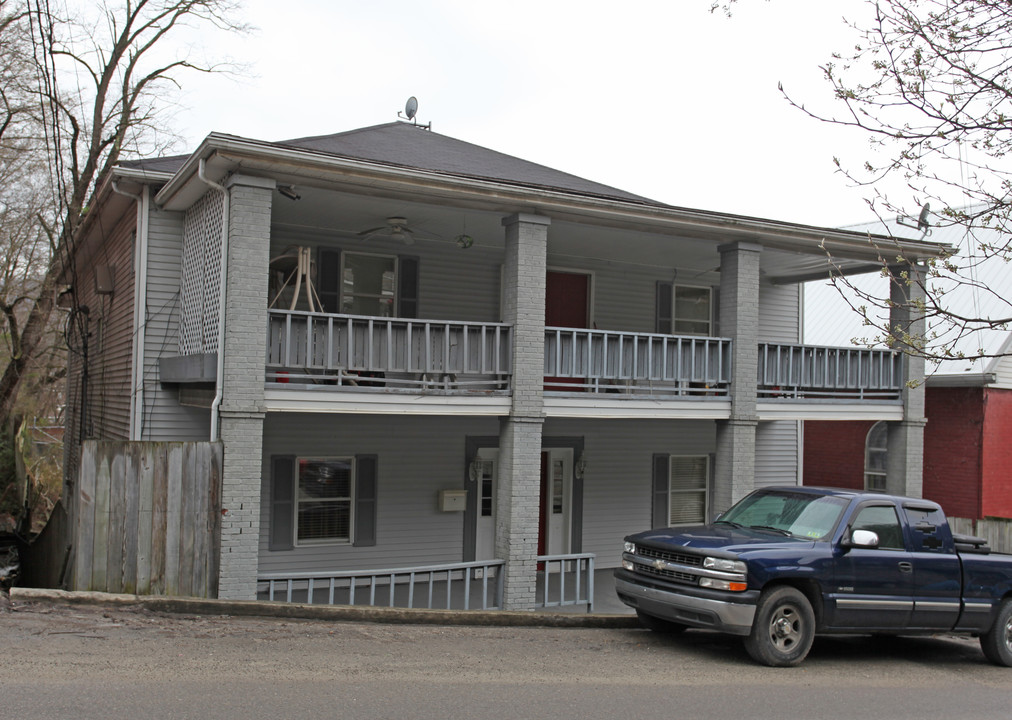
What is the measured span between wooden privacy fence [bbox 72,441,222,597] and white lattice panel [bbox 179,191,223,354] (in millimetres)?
1602

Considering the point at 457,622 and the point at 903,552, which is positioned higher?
the point at 903,552

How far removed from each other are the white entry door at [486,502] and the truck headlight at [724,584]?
6751 mm

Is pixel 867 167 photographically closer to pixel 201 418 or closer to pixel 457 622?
pixel 457 622

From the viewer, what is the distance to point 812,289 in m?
27.0

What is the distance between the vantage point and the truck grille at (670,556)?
9.02 meters

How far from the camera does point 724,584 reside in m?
8.70

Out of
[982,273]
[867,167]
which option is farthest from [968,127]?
[982,273]

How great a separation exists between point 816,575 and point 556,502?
288 inches

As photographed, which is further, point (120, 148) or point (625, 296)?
point (120, 148)

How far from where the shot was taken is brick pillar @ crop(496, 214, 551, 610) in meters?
12.0

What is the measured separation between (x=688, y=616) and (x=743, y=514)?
1.94 metres

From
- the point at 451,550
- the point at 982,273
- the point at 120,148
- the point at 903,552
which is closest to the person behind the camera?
the point at 903,552

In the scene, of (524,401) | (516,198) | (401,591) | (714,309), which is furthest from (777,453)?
(516,198)

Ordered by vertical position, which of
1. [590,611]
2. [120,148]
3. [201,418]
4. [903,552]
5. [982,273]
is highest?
[120,148]
